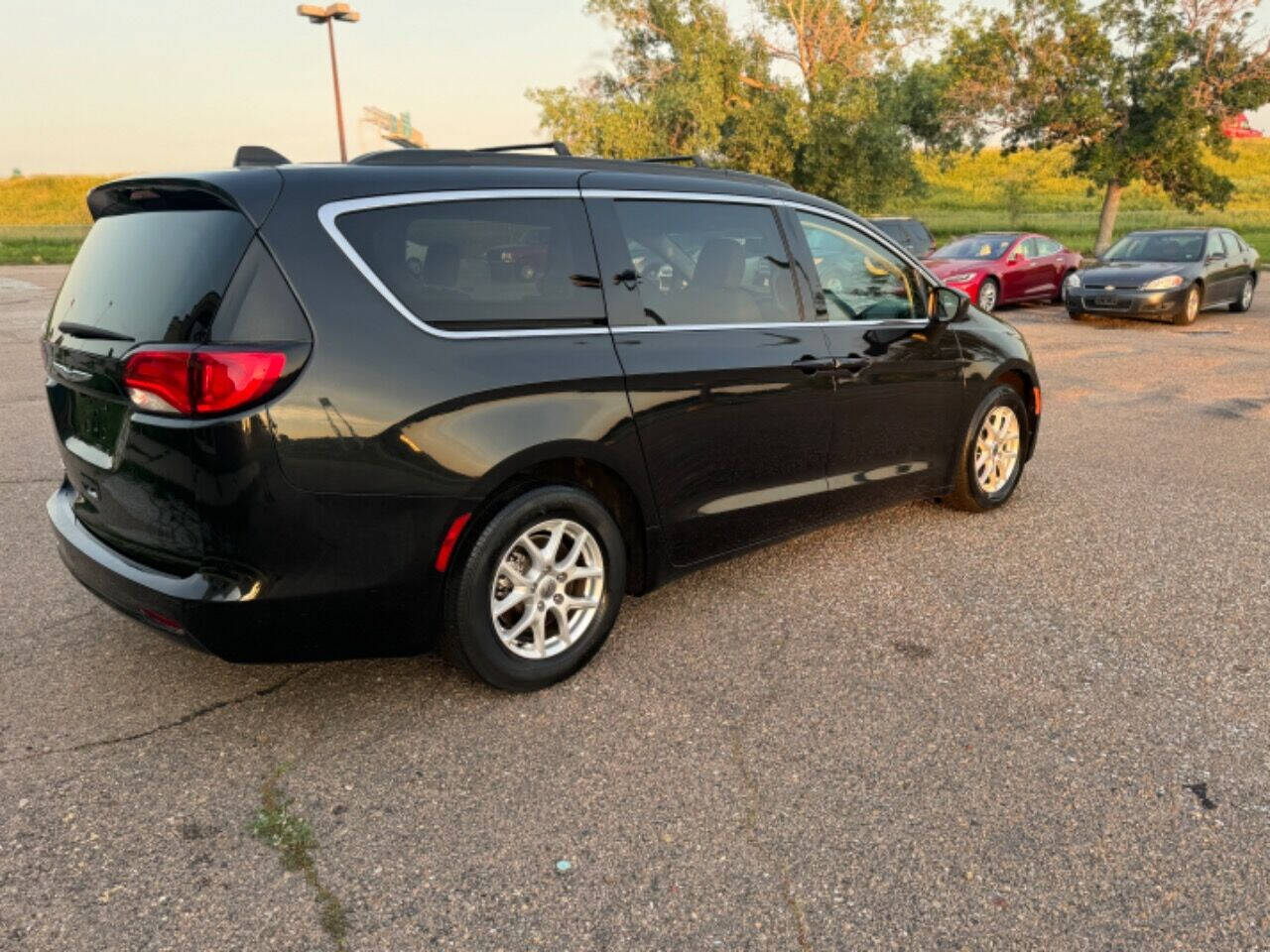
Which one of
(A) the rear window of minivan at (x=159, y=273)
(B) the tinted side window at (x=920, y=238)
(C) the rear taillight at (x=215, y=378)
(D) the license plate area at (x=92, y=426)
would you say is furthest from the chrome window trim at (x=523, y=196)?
(B) the tinted side window at (x=920, y=238)

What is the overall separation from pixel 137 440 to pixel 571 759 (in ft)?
5.05

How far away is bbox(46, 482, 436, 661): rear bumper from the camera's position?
280 cm

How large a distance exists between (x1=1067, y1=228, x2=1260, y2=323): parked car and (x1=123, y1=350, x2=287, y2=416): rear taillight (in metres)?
14.6

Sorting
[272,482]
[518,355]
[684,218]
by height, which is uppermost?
[684,218]

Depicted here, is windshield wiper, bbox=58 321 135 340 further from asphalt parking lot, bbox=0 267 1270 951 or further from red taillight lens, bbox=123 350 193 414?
asphalt parking lot, bbox=0 267 1270 951

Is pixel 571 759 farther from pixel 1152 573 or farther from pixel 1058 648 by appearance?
pixel 1152 573

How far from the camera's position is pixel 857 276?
4.56 metres

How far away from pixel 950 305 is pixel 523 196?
251 cm

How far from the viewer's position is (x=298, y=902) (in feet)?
7.73

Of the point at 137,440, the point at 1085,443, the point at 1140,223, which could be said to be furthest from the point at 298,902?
the point at 1140,223

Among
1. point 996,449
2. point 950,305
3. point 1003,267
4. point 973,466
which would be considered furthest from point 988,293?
point 950,305

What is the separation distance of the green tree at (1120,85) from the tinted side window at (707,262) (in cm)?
3056

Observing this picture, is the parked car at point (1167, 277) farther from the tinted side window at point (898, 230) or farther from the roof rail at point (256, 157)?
the roof rail at point (256, 157)

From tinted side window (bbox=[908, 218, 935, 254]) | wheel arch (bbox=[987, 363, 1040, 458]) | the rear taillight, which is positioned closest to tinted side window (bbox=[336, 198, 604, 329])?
the rear taillight
